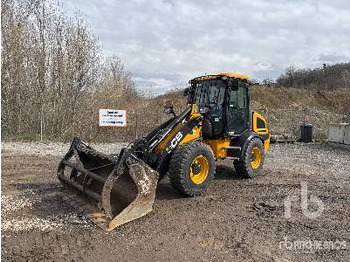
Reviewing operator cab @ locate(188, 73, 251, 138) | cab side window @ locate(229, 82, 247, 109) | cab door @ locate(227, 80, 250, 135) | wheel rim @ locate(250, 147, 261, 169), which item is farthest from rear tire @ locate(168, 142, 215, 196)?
wheel rim @ locate(250, 147, 261, 169)

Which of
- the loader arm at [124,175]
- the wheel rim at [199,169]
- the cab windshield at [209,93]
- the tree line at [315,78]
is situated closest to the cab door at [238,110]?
the cab windshield at [209,93]

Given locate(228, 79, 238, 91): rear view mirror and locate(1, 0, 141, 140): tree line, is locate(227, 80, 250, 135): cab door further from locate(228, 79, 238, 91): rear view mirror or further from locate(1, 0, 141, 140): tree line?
locate(1, 0, 141, 140): tree line

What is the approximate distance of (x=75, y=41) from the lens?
53.3ft

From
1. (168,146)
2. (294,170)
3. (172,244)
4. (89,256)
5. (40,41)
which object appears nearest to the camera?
(89,256)

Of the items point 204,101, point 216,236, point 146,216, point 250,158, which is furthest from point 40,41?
point 216,236

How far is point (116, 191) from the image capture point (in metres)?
5.47

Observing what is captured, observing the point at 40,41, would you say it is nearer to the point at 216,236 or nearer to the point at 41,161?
the point at 41,161

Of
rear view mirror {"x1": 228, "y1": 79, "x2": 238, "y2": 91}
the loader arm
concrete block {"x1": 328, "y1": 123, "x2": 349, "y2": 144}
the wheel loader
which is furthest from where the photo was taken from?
concrete block {"x1": 328, "y1": 123, "x2": 349, "y2": 144}

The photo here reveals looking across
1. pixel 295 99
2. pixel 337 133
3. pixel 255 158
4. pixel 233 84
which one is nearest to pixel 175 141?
pixel 233 84

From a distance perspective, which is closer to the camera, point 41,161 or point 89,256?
point 89,256

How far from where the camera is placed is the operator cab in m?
7.23

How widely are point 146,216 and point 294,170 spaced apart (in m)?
5.31

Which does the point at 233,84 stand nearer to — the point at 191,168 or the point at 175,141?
the point at 175,141

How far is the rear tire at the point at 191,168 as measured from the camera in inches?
227
